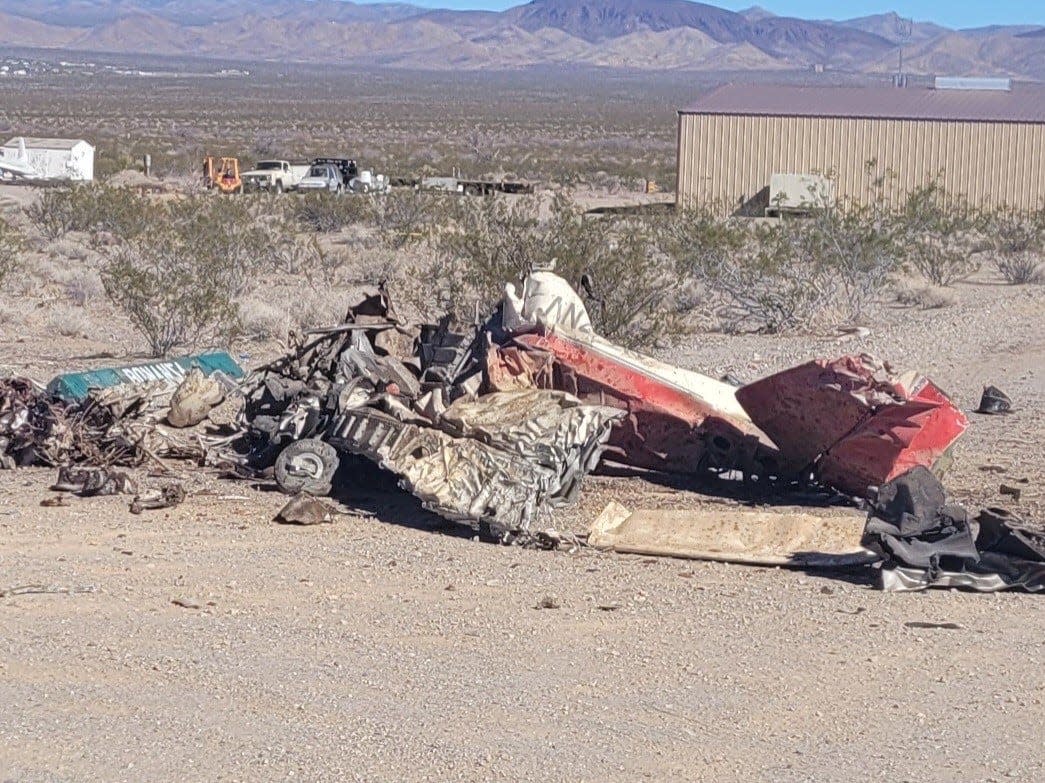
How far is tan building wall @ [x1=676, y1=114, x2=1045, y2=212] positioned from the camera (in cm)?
3850

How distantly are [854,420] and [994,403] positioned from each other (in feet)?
12.3

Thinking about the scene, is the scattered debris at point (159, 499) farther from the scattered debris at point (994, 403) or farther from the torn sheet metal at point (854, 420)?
the scattered debris at point (994, 403)

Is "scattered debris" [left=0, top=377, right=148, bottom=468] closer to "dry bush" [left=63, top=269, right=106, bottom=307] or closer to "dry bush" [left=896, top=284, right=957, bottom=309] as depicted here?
"dry bush" [left=63, top=269, right=106, bottom=307]

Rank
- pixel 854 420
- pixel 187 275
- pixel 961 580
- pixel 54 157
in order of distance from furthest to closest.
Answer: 1. pixel 54 157
2. pixel 187 275
3. pixel 854 420
4. pixel 961 580

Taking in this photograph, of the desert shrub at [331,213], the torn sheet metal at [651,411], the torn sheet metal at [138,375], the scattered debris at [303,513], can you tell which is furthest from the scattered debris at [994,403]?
the desert shrub at [331,213]

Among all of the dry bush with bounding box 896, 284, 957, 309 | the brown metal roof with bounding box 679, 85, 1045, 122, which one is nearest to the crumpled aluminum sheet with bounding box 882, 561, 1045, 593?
the dry bush with bounding box 896, 284, 957, 309

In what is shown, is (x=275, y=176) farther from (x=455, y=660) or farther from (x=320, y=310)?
(x=455, y=660)

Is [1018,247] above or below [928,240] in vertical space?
below

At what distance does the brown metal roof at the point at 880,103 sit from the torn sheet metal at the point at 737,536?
3208 centimetres

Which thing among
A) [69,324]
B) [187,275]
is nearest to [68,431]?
[187,275]

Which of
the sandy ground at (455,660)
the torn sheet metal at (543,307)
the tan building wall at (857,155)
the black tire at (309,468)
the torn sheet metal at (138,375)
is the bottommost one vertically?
the sandy ground at (455,660)

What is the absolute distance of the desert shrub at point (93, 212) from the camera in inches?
1056

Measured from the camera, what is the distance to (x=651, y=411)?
33.3ft

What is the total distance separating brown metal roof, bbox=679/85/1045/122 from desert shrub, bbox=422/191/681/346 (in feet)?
78.2
